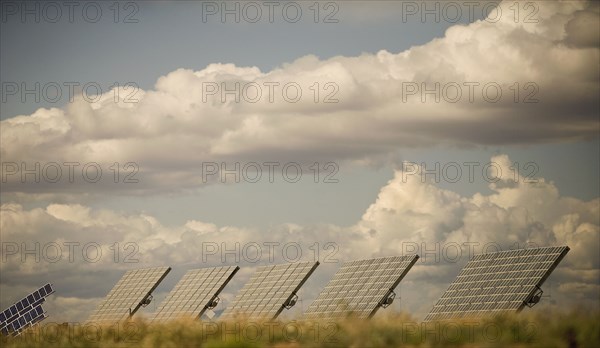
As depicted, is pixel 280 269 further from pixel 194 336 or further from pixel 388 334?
pixel 388 334

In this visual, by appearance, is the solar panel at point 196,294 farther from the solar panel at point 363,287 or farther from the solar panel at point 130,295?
the solar panel at point 363,287

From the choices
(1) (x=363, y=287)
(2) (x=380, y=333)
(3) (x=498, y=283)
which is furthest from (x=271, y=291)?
(2) (x=380, y=333)

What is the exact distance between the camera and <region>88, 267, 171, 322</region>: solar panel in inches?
2702

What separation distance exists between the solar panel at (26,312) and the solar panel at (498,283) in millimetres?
34884

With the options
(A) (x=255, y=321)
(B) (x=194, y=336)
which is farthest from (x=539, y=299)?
(B) (x=194, y=336)

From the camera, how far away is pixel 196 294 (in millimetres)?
64125

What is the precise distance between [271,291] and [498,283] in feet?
53.1

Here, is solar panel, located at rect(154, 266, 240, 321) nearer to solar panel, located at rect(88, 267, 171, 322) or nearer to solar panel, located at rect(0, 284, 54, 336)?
solar panel, located at rect(88, 267, 171, 322)

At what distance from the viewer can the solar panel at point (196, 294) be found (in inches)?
2440

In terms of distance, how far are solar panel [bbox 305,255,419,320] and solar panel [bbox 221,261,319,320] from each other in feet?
5.27

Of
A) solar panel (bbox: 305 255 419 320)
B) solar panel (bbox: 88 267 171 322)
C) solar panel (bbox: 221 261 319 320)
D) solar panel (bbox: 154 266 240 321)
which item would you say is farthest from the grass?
solar panel (bbox: 88 267 171 322)

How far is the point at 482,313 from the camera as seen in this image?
46219 mm

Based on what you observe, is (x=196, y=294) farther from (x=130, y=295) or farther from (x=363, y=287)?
(x=363, y=287)

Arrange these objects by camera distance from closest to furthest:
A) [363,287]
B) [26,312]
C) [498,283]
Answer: [498,283], [363,287], [26,312]
